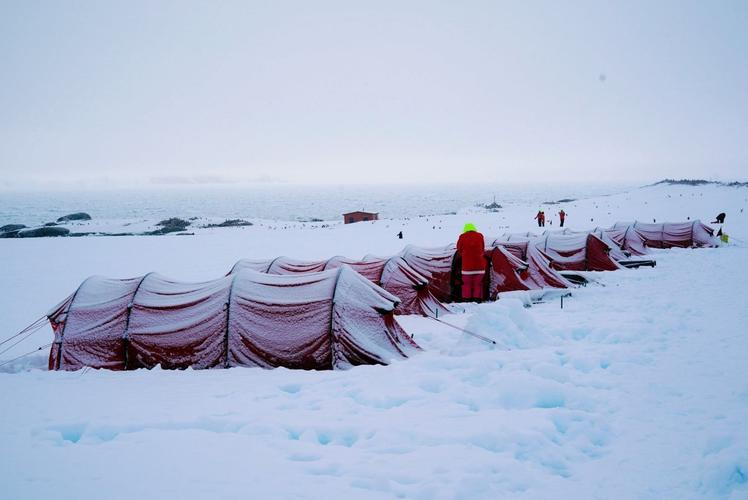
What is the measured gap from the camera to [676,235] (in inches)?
1031

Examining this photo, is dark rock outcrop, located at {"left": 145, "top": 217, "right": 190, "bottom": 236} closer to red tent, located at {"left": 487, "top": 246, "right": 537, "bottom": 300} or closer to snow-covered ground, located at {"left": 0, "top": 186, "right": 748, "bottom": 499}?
snow-covered ground, located at {"left": 0, "top": 186, "right": 748, "bottom": 499}

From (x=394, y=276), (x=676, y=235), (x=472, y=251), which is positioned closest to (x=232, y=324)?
(x=394, y=276)

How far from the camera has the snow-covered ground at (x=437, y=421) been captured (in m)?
4.86

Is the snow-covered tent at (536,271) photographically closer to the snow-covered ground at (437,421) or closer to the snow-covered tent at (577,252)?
the snow-covered tent at (577,252)

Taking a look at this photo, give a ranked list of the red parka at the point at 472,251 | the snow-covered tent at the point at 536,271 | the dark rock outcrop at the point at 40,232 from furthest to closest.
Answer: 1. the dark rock outcrop at the point at 40,232
2. the snow-covered tent at the point at 536,271
3. the red parka at the point at 472,251

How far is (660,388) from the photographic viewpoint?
7152mm

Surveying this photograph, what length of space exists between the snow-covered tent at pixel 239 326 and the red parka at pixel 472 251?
3750mm

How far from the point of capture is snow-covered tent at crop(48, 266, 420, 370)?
8977mm

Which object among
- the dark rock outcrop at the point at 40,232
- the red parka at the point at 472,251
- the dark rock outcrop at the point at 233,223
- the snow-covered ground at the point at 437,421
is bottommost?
the snow-covered ground at the point at 437,421

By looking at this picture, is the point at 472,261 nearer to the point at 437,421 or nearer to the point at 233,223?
the point at 437,421

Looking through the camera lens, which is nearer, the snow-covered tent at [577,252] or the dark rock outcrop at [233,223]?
the snow-covered tent at [577,252]

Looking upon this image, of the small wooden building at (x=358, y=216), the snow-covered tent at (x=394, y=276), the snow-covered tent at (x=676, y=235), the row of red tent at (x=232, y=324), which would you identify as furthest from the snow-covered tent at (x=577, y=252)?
the small wooden building at (x=358, y=216)

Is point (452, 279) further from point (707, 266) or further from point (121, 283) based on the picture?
point (707, 266)

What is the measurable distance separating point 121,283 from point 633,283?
1589cm
